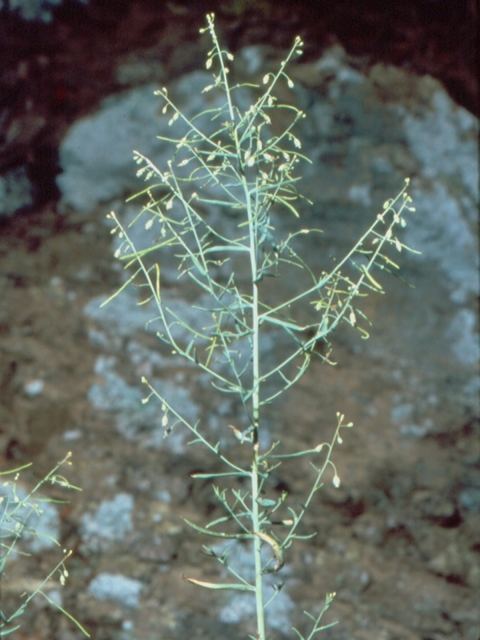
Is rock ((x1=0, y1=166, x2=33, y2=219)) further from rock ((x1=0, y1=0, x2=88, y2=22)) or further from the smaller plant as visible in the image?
the smaller plant

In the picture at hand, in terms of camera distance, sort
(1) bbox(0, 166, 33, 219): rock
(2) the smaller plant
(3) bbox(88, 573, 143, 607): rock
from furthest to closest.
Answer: (1) bbox(0, 166, 33, 219): rock, (3) bbox(88, 573, 143, 607): rock, (2) the smaller plant

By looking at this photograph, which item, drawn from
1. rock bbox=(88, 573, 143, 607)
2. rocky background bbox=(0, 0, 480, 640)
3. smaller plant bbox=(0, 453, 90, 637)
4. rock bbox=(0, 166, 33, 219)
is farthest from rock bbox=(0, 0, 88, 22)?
rock bbox=(88, 573, 143, 607)

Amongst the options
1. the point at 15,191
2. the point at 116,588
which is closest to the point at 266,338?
the point at 116,588

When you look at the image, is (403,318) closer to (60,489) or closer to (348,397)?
(348,397)

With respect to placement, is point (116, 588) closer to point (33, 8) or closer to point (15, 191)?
point (15, 191)

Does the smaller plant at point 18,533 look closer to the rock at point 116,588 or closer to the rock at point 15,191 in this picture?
the rock at point 116,588

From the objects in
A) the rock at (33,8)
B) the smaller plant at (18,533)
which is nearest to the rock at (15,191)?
the rock at (33,8)

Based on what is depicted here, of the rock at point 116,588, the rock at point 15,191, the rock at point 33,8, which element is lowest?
the rock at point 116,588

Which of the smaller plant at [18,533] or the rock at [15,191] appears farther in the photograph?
the rock at [15,191]
